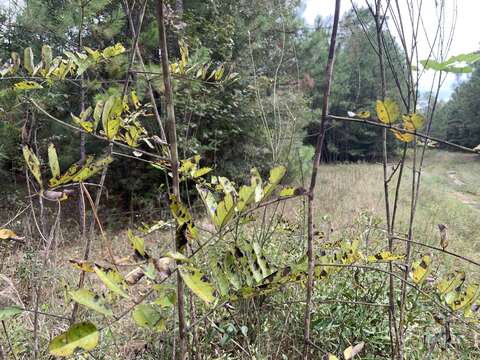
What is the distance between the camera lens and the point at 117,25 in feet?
10.5

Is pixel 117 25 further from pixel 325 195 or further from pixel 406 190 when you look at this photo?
pixel 406 190

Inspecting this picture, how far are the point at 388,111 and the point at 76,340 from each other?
490 millimetres

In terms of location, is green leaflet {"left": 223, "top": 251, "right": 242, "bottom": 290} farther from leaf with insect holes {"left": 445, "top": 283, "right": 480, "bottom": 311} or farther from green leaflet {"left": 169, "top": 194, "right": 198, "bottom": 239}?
leaf with insect holes {"left": 445, "top": 283, "right": 480, "bottom": 311}

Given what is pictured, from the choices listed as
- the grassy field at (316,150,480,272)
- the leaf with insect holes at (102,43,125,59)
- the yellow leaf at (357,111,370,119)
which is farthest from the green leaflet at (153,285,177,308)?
the grassy field at (316,150,480,272)

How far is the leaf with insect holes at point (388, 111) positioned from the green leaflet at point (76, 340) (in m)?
0.47

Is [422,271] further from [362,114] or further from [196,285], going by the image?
[196,285]

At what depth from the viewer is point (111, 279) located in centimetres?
37

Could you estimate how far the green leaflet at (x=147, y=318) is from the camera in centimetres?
39

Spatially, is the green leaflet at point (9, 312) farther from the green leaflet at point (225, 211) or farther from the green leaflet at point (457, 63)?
the green leaflet at point (457, 63)

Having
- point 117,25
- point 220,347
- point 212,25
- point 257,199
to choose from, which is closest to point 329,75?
point 257,199

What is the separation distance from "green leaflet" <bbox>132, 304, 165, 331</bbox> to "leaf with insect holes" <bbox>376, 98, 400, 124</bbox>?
0.42 m

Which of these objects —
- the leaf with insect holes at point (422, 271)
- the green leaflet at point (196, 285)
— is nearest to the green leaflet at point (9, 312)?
the green leaflet at point (196, 285)

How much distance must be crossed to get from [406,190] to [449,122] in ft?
41.3

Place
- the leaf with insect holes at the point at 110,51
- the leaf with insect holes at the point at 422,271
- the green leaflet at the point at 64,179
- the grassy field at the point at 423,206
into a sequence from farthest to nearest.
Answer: the grassy field at the point at 423,206, the leaf with insect holes at the point at 110,51, the leaf with insect holes at the point at 422,271, the green leaflet at the point at 64,179
